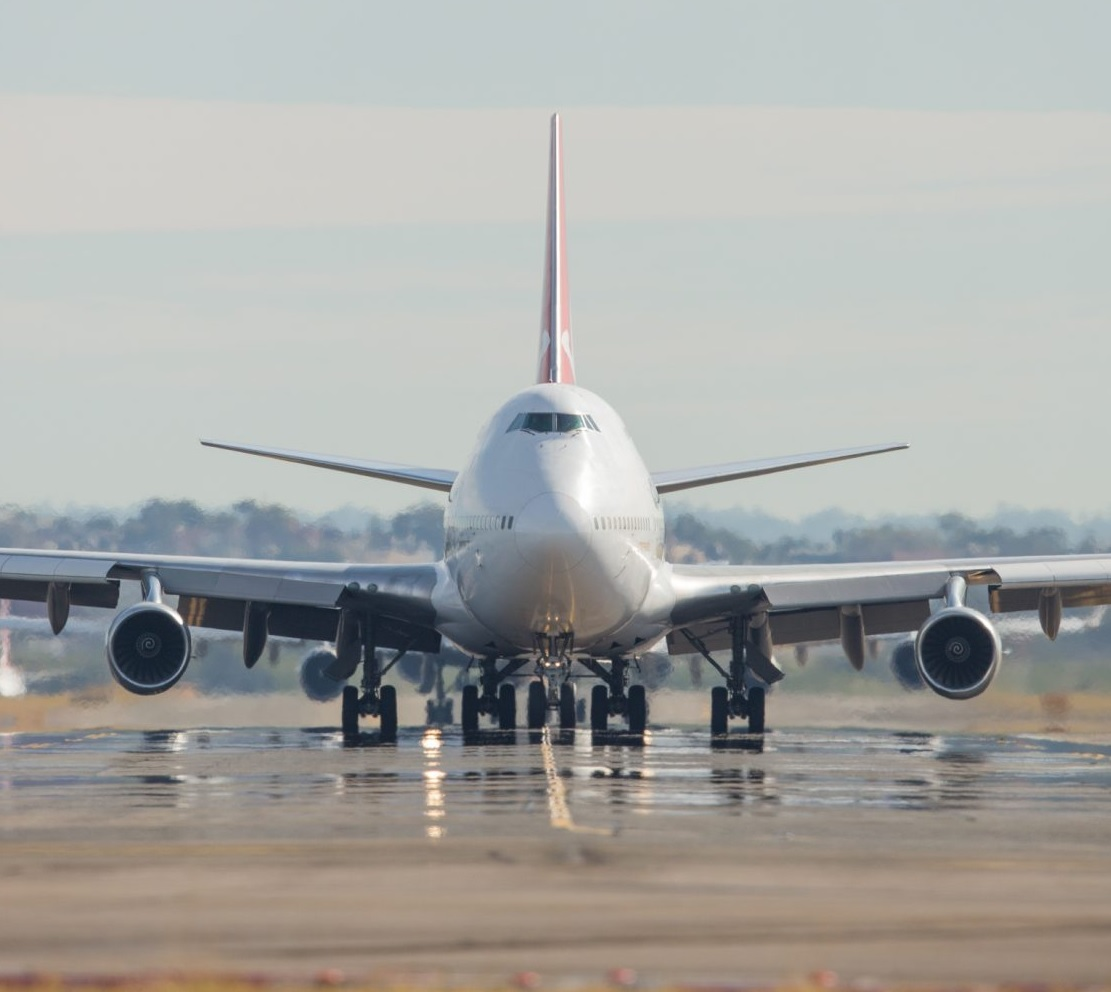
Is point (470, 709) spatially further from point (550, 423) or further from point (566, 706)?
point (550, 423)

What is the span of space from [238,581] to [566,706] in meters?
5.58

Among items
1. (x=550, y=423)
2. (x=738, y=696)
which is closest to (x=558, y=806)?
(x=550, y=423)

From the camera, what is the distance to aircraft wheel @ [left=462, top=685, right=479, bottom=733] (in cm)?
3578

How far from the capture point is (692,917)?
37.2 feet

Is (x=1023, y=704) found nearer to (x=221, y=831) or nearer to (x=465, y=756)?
(x=465, y=756)

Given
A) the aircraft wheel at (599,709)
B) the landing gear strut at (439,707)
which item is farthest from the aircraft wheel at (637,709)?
the landing gear strut at (439,707)

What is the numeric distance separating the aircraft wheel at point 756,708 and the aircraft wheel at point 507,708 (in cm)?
392

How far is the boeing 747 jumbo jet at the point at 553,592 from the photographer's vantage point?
1191 inches

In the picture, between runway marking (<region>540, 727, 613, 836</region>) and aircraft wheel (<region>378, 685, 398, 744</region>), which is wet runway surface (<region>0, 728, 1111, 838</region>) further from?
aircraft wheel (<region>378, 685, 398, 744</region>)

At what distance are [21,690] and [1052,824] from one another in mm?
28640

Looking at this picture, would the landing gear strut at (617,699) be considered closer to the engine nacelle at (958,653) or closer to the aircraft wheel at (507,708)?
the aircraft wheel at (507,708)

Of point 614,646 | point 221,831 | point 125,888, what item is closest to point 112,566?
point 614,646

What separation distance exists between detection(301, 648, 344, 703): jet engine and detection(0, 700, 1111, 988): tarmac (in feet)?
66.5

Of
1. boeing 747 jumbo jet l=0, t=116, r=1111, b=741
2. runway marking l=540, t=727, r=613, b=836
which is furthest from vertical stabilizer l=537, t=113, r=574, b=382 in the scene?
runway marking l=540, t=727, r=613, b=836
